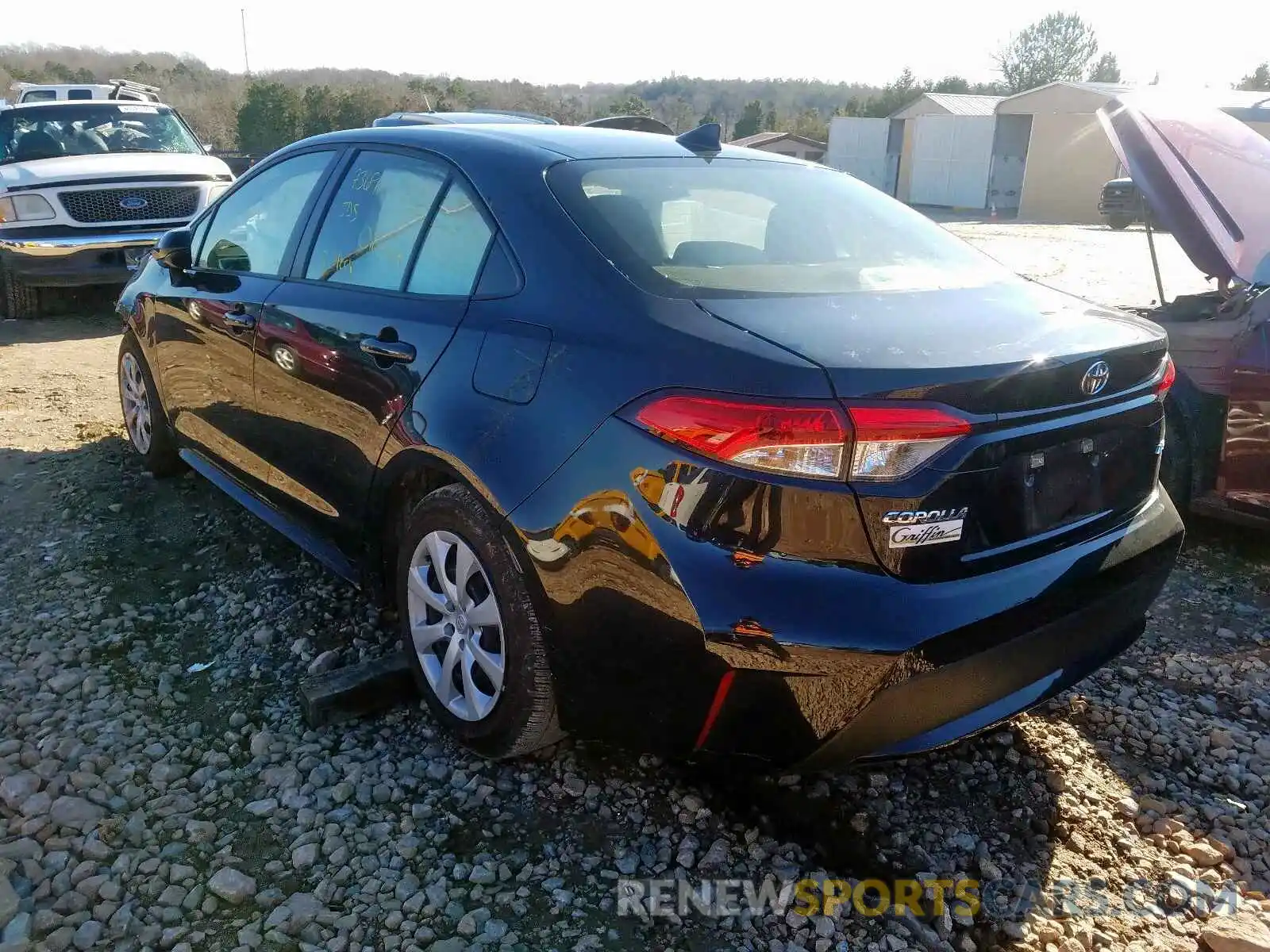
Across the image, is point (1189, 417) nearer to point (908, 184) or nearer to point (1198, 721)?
point (1198, 721)

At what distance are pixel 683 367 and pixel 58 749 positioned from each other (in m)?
2.09

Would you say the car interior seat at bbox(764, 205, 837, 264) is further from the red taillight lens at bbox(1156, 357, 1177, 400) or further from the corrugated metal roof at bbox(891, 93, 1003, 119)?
the corrugated metal roof at bbox(891, 93, 1003, 119)

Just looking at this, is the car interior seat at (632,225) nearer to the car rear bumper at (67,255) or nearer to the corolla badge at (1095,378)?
the corolla badge at (1095,378)

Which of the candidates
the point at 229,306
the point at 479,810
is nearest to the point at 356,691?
the point at 479,810

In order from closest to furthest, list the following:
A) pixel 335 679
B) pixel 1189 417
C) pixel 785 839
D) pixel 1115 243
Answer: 1. pixel 785 839
2. pixel 335 679
3. pixel 1189 417
4. pixel 1115 243

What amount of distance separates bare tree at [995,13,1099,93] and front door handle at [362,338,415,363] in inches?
2903

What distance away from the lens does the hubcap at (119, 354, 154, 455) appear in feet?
15.8

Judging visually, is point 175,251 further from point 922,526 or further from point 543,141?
point 922,526

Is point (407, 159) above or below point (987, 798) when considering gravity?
above

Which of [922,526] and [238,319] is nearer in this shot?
[922,526]

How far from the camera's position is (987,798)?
2.68 m

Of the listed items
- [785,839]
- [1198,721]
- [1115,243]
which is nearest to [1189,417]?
[1198,721]

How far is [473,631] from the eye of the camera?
2.66 m

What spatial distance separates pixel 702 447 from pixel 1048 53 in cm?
7747
